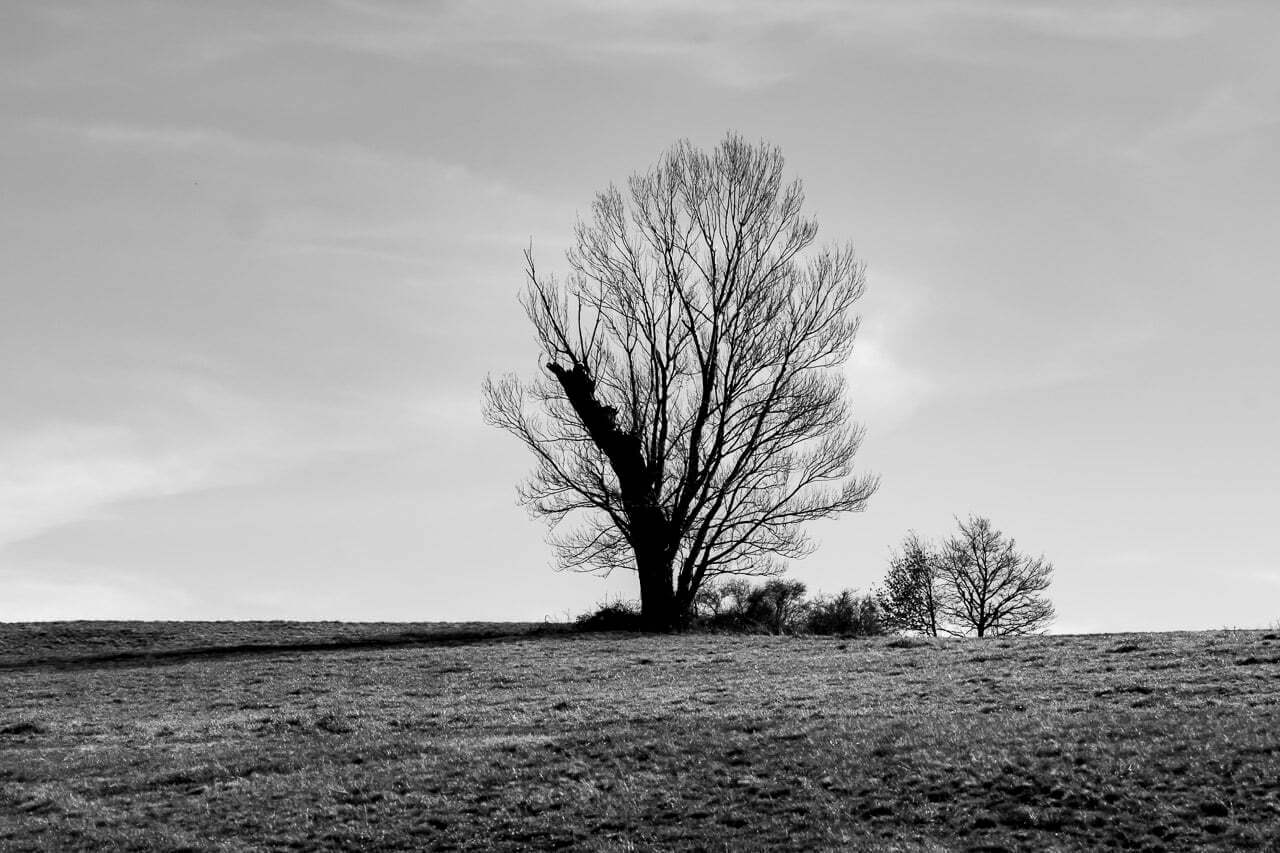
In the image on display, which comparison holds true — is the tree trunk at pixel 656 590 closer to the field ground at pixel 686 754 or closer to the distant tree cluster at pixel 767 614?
the distant tree cluster at pixel 767 614

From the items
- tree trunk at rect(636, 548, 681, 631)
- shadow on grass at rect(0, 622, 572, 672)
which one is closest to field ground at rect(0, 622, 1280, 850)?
shadow on grass at rect(0, 622, 572, 672)

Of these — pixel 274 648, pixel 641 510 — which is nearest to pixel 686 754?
pixel 274 648

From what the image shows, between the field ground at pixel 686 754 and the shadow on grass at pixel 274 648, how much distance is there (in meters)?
5.19

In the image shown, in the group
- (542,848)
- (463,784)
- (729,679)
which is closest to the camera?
(542,848)

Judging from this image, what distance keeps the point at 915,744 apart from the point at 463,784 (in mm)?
Result: 6507

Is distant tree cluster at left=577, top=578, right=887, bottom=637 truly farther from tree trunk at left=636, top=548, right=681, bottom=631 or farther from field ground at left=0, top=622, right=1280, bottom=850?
field ground at left=0, top=622, right=1280, bottom=850

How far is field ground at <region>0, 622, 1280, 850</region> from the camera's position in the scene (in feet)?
52.3

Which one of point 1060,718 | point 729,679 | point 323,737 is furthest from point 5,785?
point 1060,718

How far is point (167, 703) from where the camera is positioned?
94.5 ft

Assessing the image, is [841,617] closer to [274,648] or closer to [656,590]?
[656,590]

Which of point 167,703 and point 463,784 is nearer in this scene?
point 463,784

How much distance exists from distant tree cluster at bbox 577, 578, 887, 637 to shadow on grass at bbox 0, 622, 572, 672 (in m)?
2.12

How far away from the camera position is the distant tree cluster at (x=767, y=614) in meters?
44.9

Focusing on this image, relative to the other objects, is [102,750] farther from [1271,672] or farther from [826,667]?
[1271,672]
